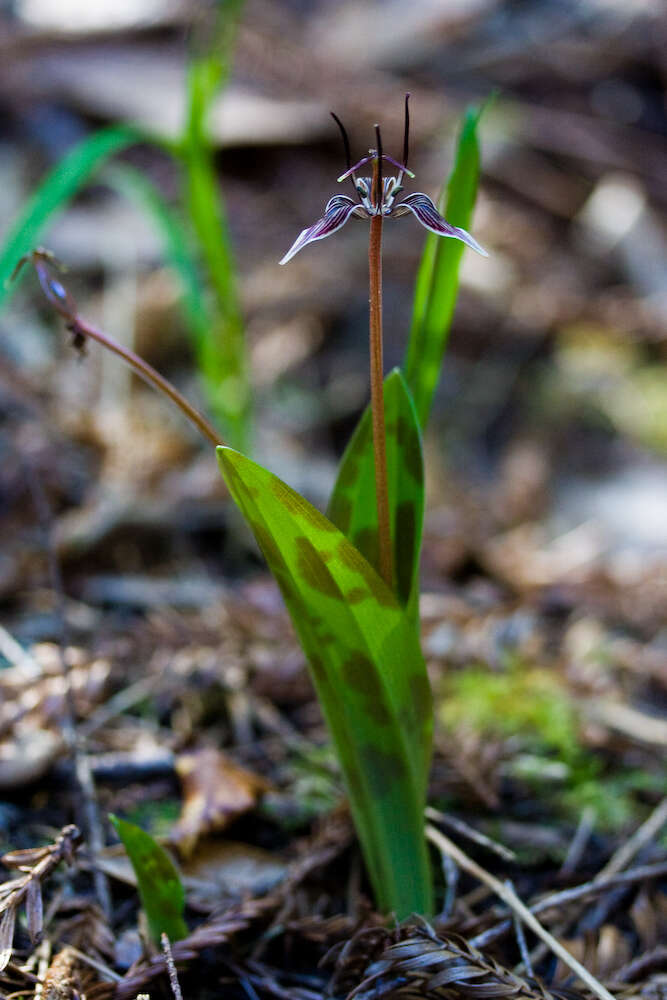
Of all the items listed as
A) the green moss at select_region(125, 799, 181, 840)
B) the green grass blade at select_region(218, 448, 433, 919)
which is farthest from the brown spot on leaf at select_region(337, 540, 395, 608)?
the green moss at select_region(125, 799, 181, 840)

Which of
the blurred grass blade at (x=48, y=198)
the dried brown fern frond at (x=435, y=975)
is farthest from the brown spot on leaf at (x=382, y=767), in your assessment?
the blurred grass blade at (x=48, y=198)

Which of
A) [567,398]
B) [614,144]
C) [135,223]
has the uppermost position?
[614,144]

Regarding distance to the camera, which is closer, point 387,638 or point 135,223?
point 387,638

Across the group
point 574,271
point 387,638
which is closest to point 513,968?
point 387,638

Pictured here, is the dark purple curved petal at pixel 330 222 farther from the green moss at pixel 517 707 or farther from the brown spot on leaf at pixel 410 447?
the green moss at pixel 517 707

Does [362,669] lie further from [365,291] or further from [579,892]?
[365,291]

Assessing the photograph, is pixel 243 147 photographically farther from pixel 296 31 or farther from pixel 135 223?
pixel 296 31

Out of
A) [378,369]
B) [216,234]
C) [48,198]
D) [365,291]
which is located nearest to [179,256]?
[216,234]
